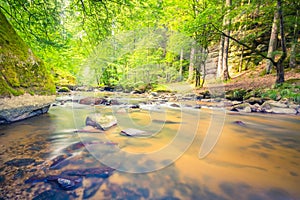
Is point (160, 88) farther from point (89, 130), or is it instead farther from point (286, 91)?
point (89, 130)

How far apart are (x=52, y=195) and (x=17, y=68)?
3175 millimetres

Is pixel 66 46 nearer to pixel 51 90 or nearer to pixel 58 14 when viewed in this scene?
pixel 58 14

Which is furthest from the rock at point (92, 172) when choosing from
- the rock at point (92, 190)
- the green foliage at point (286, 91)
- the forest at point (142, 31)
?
the green foliage at point (286, 91)

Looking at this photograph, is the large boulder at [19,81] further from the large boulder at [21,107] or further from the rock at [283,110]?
the rock at [283,110]

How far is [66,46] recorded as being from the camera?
14.1 feet

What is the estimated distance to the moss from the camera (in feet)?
9.71

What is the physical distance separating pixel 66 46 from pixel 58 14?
2.66 feet

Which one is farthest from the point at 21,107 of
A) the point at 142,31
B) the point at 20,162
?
the point at 142,31

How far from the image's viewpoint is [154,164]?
5.84ft

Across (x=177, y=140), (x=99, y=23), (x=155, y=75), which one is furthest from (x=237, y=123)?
(x=155, y=75)

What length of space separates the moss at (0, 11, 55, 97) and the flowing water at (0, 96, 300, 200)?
29.4 inches

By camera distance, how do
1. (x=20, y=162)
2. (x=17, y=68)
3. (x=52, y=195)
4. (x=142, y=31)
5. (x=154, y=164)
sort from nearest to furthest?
(x=52, y=195), (x=20, y=162), (x=154, y=164), (x=17, y=68), (x=142, y=31)

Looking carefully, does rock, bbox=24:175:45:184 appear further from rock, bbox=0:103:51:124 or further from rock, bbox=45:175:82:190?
rock, bbox=0:103:51:124

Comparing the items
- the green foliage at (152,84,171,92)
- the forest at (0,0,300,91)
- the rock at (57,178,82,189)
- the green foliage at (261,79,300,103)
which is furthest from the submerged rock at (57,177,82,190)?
the green foliage at (152,84,171,92)
